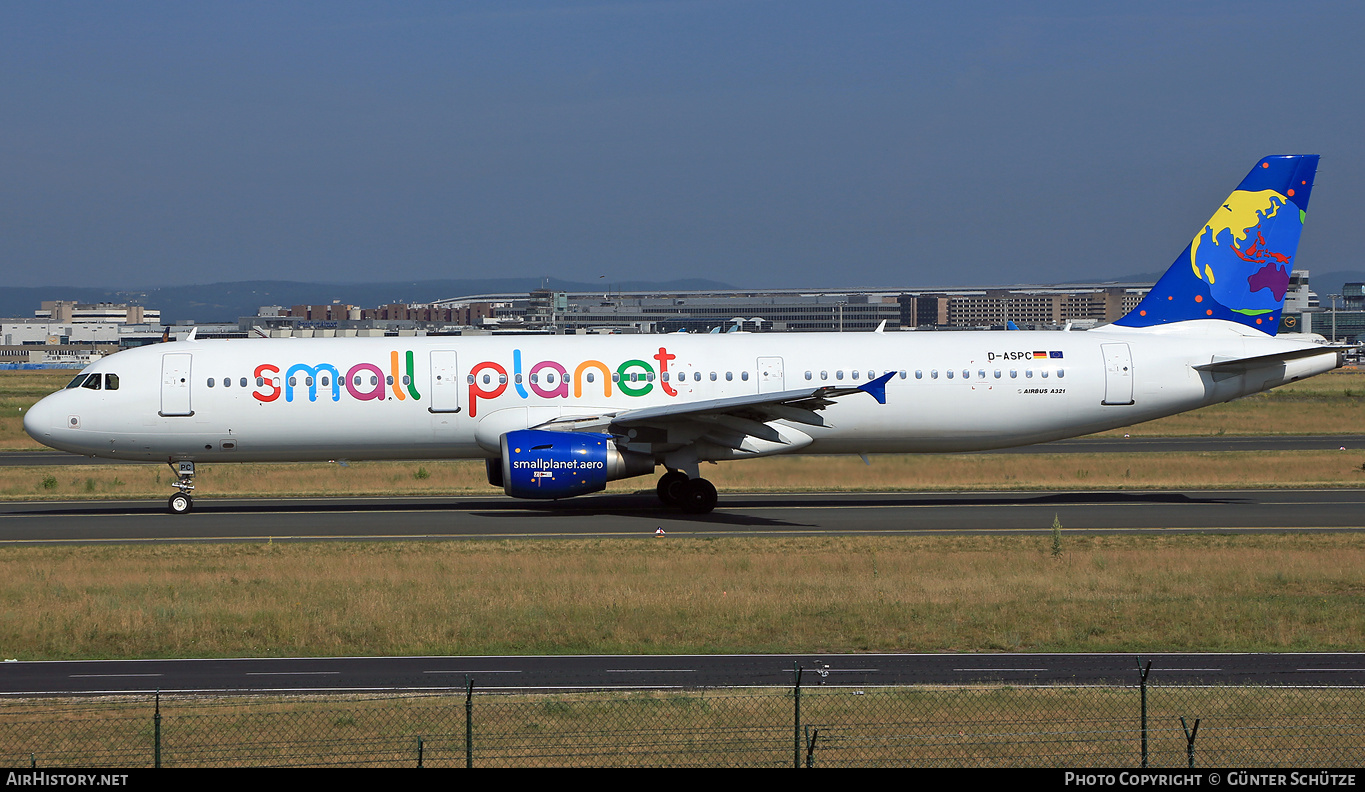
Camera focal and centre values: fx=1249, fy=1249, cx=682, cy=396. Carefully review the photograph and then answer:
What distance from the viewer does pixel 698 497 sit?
3122 centimetres

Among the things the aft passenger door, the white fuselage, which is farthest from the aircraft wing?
the aft passenger door

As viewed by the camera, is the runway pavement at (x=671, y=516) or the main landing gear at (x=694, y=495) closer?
the runway pavement at (x=671, y=516)

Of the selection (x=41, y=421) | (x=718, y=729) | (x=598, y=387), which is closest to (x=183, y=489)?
(x=41, y=421)

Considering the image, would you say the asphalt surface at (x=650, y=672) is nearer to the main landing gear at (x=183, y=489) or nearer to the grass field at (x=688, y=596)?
the grass field at (x=688, y=596)

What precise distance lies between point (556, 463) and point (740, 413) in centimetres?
457

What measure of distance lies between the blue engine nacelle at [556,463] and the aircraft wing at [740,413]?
93cm

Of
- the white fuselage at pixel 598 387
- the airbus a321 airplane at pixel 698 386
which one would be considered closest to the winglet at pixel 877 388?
the airbus a321 airplane at pixel 698 386

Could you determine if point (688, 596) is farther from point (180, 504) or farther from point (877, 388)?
point (180, 504)

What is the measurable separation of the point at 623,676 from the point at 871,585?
6.60 m

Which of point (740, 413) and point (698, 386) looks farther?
point (698, 386)

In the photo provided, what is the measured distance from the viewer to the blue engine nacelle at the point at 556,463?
28734mm

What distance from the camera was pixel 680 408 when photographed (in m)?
29.6
